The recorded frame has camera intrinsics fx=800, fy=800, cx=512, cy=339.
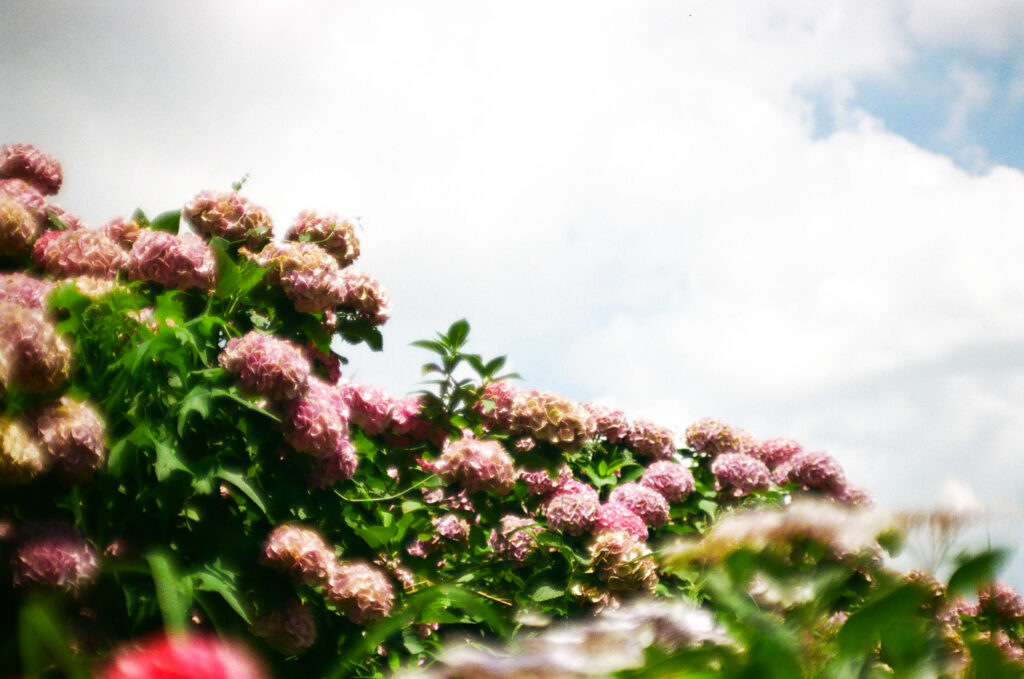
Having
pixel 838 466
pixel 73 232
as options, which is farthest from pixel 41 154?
pixel 838 466

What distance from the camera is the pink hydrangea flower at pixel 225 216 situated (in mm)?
2402

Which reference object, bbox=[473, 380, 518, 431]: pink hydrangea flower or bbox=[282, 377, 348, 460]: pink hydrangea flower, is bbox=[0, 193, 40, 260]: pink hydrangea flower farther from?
bbox=[473, 380, 518, 431]: pink hydrangea flower

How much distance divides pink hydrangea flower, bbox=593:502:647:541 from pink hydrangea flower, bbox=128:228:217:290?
1843mm

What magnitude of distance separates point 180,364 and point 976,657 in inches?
59.8

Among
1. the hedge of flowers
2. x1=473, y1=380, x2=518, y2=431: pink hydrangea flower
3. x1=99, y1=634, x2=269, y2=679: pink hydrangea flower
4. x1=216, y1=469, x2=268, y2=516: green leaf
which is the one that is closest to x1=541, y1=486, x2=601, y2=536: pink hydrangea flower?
the hedge of flowers

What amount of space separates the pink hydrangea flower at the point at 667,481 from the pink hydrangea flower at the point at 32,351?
3089 mm

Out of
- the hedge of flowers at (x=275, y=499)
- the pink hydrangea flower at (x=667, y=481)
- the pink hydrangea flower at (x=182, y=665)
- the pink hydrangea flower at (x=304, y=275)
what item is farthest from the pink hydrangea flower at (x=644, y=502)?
the pink hydrangea flower at (x=182, y=665)

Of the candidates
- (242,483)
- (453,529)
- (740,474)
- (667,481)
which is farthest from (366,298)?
(740,474)

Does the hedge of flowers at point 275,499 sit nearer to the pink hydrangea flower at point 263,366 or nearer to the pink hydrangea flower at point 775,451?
the pink hydrangea flower at point 263,366

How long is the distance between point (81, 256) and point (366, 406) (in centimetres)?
97

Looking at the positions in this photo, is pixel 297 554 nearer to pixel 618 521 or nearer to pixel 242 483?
pixel 242 483

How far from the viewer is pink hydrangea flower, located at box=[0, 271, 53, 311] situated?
5.70ft

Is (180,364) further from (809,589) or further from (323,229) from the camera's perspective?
(809,589)

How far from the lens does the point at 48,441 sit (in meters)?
1.38
